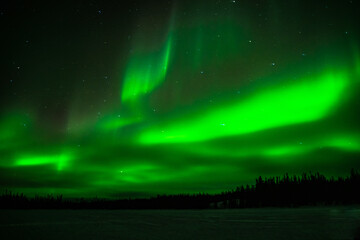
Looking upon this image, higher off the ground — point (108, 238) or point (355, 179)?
point (355, 179)

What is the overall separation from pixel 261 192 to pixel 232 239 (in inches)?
6450

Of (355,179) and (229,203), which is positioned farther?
(229,203)

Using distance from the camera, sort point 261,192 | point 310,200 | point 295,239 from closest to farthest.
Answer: point 295,239, point 310,200, point 261,192

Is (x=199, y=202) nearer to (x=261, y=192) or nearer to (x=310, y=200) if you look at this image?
(x=261, y=192)

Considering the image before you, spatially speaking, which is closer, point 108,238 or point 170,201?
point 108,238

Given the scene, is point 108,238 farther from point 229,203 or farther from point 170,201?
point 170,201

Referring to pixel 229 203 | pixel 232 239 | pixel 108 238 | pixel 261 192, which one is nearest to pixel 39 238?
pixel 108 238

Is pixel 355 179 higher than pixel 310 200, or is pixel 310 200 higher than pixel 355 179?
pixel 355 179

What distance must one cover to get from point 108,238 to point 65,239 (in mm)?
2047

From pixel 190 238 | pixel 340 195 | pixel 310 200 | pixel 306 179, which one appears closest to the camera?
pixel 190 238

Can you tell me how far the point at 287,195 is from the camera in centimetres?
15450

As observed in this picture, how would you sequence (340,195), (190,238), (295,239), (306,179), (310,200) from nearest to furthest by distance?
(295,239), (190,238), (340,195), (310,200), (306,179)

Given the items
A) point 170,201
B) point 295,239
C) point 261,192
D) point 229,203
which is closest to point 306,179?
point 261,192

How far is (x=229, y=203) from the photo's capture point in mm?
160125
